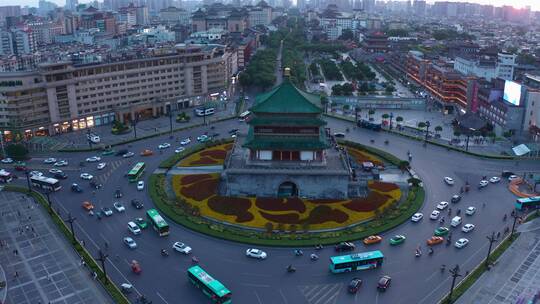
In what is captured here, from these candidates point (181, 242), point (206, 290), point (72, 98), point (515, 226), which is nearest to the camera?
point (206, 290)

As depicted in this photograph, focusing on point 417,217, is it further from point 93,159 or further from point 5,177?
point 5,177

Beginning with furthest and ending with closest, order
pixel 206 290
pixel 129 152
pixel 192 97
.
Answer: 1. pixel 192 97
2. pixel 129 152
3. pixel 206 290

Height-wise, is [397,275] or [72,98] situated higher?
[72,98]

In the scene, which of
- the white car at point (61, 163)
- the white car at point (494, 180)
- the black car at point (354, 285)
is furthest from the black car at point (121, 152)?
the white car at point (494, 180)

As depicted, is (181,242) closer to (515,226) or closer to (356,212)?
(356,212)

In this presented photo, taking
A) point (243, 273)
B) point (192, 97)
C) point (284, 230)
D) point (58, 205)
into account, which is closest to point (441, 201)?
point (284, 230)

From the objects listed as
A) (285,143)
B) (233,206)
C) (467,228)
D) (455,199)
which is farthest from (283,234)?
(455,199)
